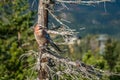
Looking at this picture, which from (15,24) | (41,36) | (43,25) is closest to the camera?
(41,36)

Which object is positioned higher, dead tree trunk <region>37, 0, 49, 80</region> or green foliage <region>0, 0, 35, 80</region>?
dead tree trunk <region>37, 0, 49, 80</region>

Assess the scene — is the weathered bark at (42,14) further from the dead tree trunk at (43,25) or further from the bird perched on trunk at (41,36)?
the bird perched on trunk at (41,36)

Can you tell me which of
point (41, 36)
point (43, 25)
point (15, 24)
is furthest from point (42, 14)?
point (15, 24)

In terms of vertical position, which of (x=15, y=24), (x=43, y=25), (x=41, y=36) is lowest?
(x=15, y=24)

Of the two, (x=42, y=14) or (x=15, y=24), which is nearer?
(x=42, y=14)

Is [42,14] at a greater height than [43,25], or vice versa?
[42,14]

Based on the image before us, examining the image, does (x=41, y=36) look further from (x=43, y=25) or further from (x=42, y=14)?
(x=42, y=14)

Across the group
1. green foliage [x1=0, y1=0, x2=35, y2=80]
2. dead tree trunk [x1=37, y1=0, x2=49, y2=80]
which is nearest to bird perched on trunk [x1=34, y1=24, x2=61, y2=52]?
dead tree trunk [x1=37, y1=0, x2=49, y2=80]

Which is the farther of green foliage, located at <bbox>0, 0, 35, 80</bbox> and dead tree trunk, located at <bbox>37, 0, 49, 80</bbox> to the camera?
green foliage, located at <bbox>0, 0, 35, 80</bbox>

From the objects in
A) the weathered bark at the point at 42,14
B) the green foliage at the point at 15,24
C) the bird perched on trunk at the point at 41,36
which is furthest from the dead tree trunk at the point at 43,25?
the green foliage at the point at 15,24

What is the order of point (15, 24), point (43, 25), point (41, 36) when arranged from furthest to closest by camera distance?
point (15, 24)
point (43, 25)
point (41, 36)

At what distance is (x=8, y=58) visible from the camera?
103ft

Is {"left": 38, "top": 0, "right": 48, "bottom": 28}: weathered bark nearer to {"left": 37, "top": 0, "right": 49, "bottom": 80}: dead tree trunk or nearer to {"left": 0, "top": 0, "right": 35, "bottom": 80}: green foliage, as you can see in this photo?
{"left": 37, "top": 0, "right": 49, "bottom": 80}: dead tree trunk

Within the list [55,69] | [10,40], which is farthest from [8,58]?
[55,69]
